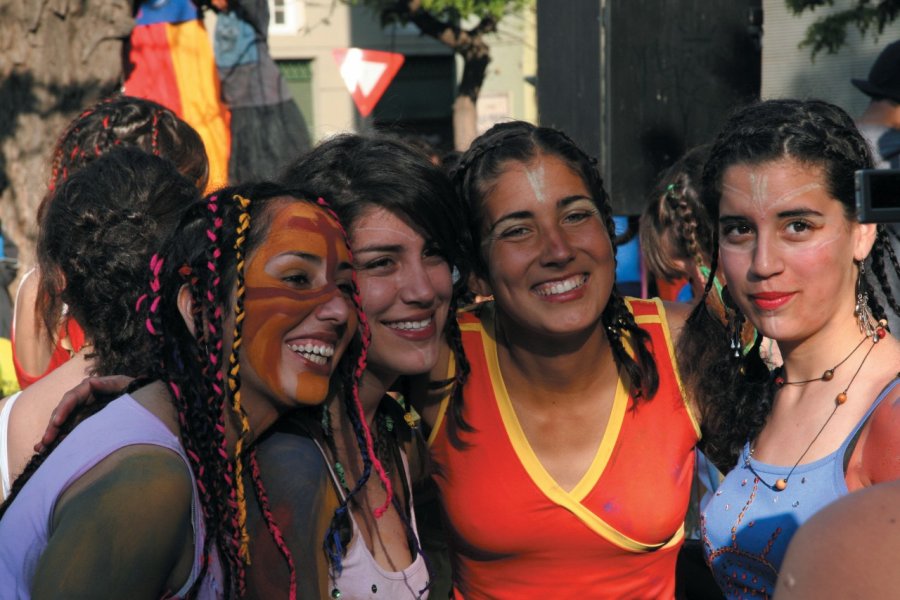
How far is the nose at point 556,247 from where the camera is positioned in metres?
2.60

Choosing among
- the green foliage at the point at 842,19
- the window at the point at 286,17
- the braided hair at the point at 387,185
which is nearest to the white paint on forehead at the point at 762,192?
the braided hair at the point at 387,185

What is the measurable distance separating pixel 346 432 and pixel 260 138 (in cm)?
379

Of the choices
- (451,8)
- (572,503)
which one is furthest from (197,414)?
(451,8)

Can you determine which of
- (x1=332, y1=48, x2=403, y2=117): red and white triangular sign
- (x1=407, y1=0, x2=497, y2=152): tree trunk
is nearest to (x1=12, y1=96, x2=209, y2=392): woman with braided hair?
(x1=332, y1=48, x2=403, y2=117): red and white triangular sign

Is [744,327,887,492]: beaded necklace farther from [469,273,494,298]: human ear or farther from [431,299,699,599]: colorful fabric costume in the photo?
[469,273,494,298]: human ear

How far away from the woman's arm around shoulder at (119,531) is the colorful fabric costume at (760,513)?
1.21 metres

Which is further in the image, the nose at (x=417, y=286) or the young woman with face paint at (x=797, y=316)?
the nose at (x=417, y=286)

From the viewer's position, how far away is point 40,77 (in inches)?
201

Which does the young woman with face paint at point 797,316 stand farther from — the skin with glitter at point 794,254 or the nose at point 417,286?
the nose at point 417,286

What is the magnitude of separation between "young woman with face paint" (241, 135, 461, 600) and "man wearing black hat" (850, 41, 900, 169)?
2622 millimetres

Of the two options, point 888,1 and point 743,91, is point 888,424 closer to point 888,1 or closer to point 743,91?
point 743,91

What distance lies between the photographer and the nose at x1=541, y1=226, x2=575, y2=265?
260 centimetres

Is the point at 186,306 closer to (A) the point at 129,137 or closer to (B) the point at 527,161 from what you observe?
(B) the point at 527,161

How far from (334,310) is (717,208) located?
0.97 metres
